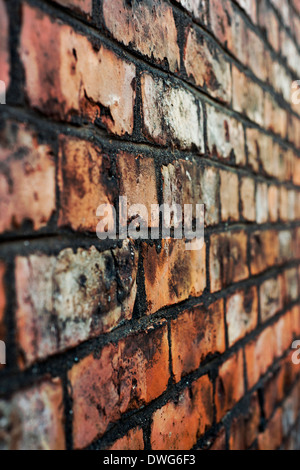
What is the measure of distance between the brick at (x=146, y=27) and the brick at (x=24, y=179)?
0.21 m

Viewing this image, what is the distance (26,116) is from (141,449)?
45 cm

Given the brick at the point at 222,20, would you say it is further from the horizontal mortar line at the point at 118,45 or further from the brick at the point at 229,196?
the brick at the point at 229,196

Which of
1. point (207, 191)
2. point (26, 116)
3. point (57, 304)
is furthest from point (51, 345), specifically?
point (207, 191)

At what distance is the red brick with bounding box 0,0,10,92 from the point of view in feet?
1.18

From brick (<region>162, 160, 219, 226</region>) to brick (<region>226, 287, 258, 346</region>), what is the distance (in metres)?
0.20

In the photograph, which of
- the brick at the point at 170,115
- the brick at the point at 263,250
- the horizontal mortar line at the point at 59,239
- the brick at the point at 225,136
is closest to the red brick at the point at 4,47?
the horizontal mortar line at the point at 59,239

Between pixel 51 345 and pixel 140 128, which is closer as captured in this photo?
pixel 51 345

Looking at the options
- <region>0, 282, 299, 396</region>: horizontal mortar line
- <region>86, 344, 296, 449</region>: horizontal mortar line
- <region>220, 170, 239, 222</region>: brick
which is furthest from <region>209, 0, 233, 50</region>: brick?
<region>86, 344, 296, 449</region>: horizontal mortar line

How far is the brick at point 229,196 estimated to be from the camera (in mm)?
870

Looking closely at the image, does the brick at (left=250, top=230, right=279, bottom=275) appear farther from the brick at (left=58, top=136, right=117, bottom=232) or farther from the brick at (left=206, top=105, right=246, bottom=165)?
the brick at (left=58, top=136, right=117, bottom=232)

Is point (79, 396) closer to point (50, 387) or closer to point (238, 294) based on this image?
point (50, 387)

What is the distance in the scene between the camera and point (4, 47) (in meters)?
0.36

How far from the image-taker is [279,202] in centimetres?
132

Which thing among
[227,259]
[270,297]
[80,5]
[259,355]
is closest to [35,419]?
[80,5]
